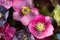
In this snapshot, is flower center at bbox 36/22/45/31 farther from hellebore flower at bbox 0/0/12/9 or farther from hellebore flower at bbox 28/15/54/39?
hellebore flower at bbox 0/0/12/9

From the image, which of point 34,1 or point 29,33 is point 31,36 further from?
point 34,1

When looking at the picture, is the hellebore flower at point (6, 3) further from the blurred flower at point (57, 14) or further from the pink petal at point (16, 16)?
the blurred flower at point (57, 14)

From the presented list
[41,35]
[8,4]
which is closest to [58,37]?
[41,35]

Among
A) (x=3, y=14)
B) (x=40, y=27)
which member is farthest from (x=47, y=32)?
(x=3, y=14)

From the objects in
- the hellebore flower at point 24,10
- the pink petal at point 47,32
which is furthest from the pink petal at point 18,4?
the pink petal at point 47,32

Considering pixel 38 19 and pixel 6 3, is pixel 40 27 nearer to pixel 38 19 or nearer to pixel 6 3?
pixel 38 19

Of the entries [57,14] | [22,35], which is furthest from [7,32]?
[57,14]
